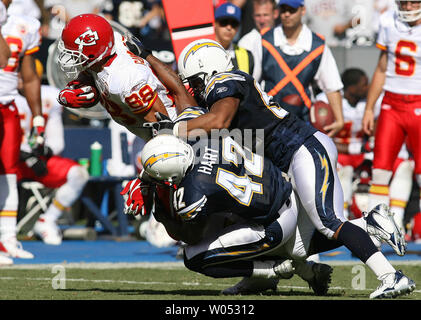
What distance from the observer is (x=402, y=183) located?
32.6 ft

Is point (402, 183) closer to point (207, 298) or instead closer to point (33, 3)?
point (207, 298)

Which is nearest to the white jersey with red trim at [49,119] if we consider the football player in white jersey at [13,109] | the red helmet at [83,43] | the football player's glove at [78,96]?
the football player in white jersey at [13,109]

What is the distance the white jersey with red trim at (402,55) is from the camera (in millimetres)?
8531

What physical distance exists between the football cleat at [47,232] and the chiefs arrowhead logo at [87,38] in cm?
397

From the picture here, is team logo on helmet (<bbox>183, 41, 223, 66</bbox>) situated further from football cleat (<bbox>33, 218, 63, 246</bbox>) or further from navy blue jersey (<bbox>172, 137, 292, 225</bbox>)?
football cleat (<bbox>33, 218, 63, 246</bbox>)

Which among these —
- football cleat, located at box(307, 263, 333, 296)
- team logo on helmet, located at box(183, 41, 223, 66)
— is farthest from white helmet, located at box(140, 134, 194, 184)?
football cleat, located at box(307, 263, 333, 296)

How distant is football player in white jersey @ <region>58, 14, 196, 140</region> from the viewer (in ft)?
21.0

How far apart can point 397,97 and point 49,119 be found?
3838 mm

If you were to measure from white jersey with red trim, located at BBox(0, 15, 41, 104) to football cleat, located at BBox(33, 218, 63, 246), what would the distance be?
6.19 ft

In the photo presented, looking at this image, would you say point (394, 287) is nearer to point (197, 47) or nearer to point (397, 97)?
point (197, 47)
